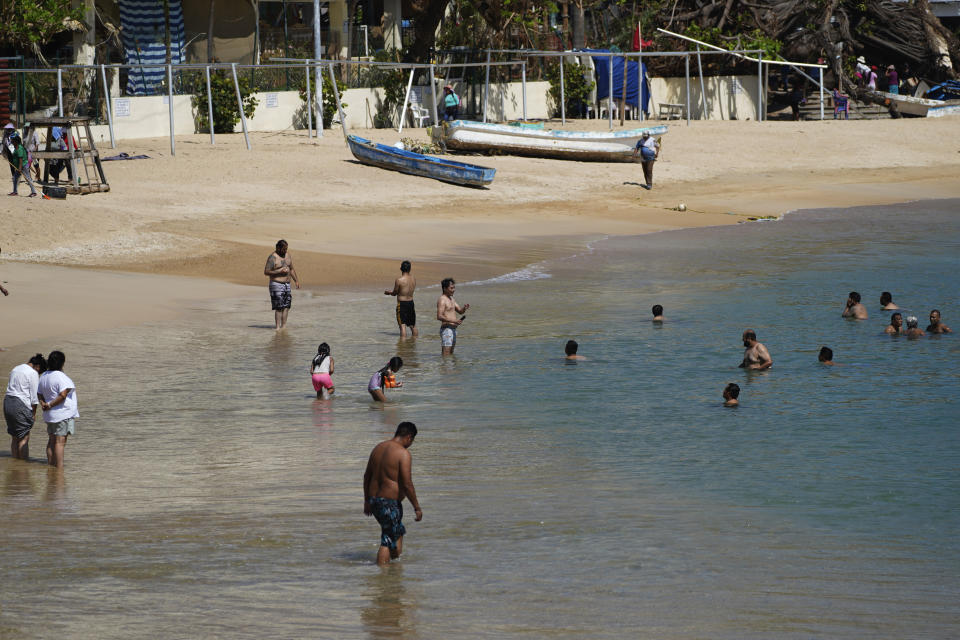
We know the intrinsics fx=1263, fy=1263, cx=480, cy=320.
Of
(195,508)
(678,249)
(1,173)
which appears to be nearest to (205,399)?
(195,508)

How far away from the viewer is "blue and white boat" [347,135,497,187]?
34.2 metres

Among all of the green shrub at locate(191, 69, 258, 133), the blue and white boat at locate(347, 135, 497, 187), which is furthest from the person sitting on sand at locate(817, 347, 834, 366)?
the green shrub at locate(191, 69, 258, 133)

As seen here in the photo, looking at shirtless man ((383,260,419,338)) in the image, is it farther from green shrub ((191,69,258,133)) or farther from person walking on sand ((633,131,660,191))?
green shrub ((191,69,258,133))

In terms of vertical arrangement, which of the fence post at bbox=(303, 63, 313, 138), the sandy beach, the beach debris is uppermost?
the fence post at bbox=(303, 63, 313, 138)

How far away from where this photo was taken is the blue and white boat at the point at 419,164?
34.2 metres

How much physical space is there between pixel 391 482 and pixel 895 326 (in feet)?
44.1

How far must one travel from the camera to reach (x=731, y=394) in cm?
1627

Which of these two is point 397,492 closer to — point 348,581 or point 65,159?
point 348,581

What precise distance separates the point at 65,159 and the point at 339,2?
677 inches

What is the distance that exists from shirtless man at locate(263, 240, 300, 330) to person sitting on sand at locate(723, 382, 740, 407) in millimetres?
7253

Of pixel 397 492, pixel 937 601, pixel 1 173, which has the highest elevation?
pixel 1 173

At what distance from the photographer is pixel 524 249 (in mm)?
28406

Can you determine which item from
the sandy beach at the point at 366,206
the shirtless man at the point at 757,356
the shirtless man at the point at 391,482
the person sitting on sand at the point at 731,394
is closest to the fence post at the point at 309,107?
Result: the sandy beach at the point at 366,206

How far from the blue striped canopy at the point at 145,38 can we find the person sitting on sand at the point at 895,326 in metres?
27.3
